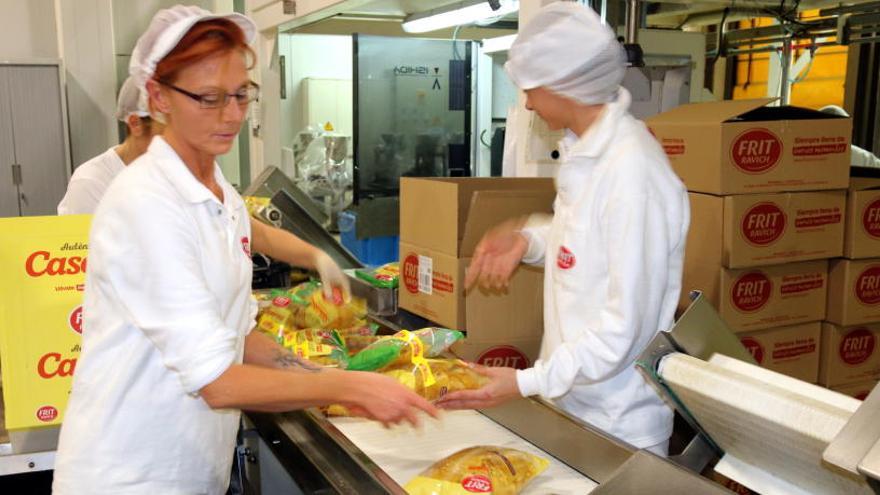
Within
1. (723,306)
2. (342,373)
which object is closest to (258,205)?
(723,306)

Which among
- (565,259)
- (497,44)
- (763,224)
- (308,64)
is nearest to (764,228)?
(763,224)

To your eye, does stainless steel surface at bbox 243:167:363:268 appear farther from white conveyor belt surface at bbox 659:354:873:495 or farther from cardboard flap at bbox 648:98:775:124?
white conveyor belt surface at bbox 659:354:873:495

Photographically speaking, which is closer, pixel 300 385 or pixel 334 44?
pixel 300 385

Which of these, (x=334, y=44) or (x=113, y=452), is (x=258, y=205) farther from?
(x=334, y=44)

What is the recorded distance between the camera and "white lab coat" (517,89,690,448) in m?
1.50

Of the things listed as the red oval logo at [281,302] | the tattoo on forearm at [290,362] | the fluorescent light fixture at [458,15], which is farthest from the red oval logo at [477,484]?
the fluorescent light fixture at [458,15]

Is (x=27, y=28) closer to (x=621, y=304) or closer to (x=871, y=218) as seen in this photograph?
(x=871, y=218)

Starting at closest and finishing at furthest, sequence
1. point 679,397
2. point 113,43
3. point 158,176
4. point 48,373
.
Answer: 1. point 679,397
2. point 158,176
3. point 48,373
4. point 113,43

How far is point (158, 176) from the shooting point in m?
1.20

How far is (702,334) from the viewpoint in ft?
3.72

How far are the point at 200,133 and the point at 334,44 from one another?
703cm

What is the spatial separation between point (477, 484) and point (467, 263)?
998 mm

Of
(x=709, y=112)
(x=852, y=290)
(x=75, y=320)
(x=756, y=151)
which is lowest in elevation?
(x=852, y=290)

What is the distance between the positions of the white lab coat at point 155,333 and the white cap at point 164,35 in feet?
0.38
